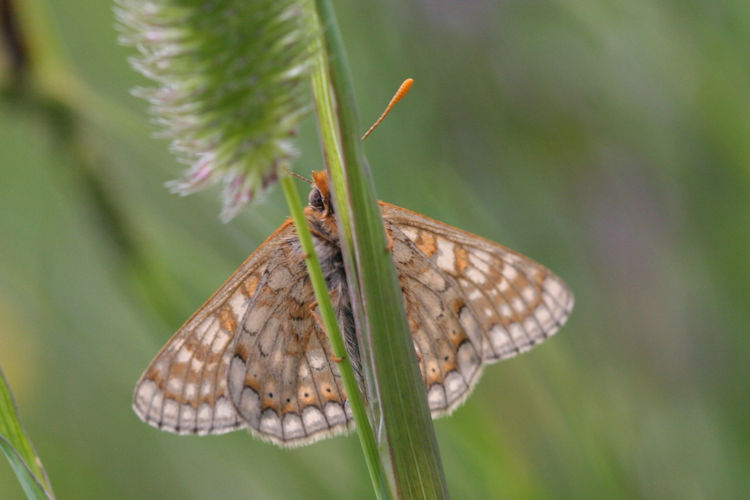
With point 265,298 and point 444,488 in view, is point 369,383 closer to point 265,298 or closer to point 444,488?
point 444,488

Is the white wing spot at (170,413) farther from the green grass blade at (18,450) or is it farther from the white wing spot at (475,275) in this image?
the white wing spot at (475,275)

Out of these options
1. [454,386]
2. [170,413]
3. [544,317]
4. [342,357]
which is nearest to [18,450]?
[342,357]

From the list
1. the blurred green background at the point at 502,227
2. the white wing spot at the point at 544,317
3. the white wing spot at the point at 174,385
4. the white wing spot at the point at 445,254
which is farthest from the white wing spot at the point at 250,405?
the white wing spot at the point at 544,317

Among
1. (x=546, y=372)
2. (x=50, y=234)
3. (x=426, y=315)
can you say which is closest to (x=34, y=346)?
(x=50, y=234)

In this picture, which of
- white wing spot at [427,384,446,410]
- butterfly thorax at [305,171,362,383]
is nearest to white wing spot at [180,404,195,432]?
butterfly thorax at [305,171,362,383]

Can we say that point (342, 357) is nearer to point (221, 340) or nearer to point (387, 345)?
point (387, 345)

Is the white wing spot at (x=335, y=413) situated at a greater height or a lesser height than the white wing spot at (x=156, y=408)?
lesser

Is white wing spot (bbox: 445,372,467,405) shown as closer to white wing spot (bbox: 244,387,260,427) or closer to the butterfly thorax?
the butterfly thorax
